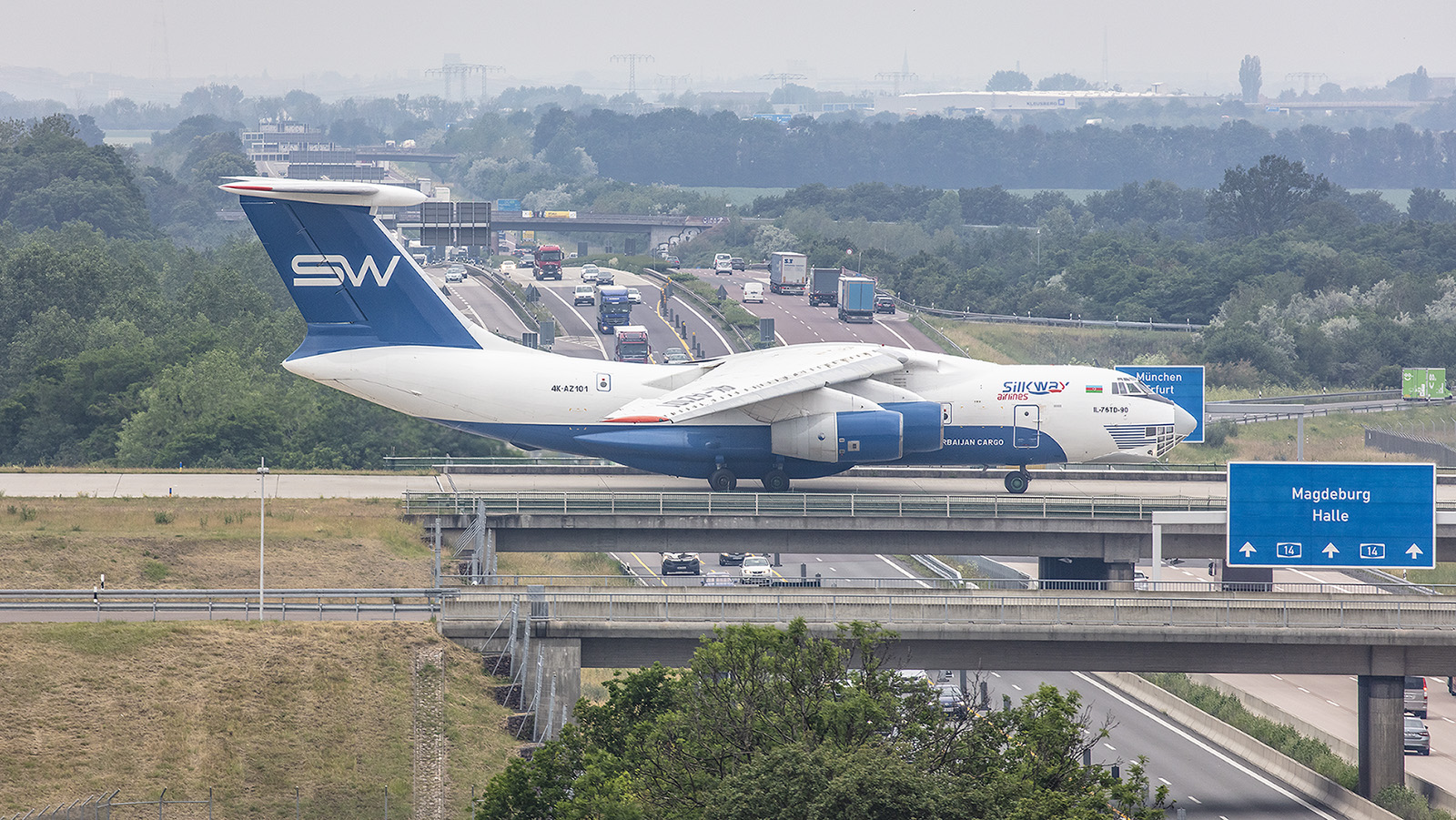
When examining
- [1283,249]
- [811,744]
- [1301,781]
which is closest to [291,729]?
[811,744]

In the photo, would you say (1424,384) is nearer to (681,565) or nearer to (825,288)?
(825,288)

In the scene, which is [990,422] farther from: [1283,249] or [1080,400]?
[1283,249]

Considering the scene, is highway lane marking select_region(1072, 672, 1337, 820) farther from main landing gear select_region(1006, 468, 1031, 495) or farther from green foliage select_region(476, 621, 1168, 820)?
green foliage select_region(476, 621, 1168, 820)

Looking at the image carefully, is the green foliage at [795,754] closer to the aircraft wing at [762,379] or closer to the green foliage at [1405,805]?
the aircraft wing at [762,379]

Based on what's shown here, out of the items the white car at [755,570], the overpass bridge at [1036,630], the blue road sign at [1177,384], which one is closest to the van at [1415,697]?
the blue road sign at [1177,384]

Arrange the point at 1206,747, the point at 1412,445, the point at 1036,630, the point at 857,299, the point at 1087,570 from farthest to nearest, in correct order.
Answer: the point at 857,299
the point at 1412,445
the point at 1087,570
the point at 1206,747
the point at 1036,630

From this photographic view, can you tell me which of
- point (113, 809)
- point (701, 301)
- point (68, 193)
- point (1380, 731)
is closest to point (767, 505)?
point (1380, 731)

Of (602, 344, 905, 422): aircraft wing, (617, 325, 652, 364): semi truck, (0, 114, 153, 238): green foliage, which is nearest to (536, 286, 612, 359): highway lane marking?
(617, 325, 652, 364): semi truck
